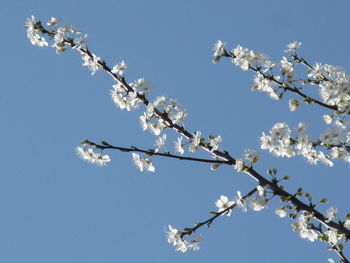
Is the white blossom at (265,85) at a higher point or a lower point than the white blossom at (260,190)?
higher

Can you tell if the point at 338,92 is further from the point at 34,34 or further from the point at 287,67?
the point at 34,34

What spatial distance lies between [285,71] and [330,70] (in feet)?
2.13

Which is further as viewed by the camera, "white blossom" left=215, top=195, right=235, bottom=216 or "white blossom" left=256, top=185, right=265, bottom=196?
"white blossom" left=215, top=195, right=235, bottom=216

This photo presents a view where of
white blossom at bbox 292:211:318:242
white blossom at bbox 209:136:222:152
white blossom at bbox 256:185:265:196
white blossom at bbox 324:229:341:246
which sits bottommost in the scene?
white blossom at bbox 324:229:341:246

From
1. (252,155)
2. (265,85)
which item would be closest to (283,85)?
(265,85)

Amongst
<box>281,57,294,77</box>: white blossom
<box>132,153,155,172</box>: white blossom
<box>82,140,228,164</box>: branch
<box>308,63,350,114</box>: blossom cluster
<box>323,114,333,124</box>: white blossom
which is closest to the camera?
<box>82,140,228,164</box>: branch

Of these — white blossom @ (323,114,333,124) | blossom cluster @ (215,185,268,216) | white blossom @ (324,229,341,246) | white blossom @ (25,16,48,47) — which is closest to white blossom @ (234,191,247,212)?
blossom cluster @ (215,185,268,216)

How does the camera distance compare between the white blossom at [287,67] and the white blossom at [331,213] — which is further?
the white blossom at [287,67]

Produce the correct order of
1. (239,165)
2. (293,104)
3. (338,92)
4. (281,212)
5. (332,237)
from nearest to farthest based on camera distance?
(239,165) → (281,212) → (332,237) → (338,92) → (293,104)

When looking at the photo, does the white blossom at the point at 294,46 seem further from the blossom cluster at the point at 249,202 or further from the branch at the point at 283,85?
the blossom cluster at the point at 249,202

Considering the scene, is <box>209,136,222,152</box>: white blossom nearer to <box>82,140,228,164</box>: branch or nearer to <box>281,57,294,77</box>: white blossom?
<box>82,140,228,164</box>: branch

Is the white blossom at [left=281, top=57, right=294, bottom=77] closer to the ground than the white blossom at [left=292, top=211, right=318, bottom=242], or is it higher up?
higher up

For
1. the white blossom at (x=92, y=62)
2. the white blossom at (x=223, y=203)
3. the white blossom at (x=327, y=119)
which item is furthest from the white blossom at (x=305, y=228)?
the white blossom at (x=92, y=62)

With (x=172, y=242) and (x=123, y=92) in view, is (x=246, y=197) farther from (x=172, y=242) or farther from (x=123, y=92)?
(x=123, y=92)
